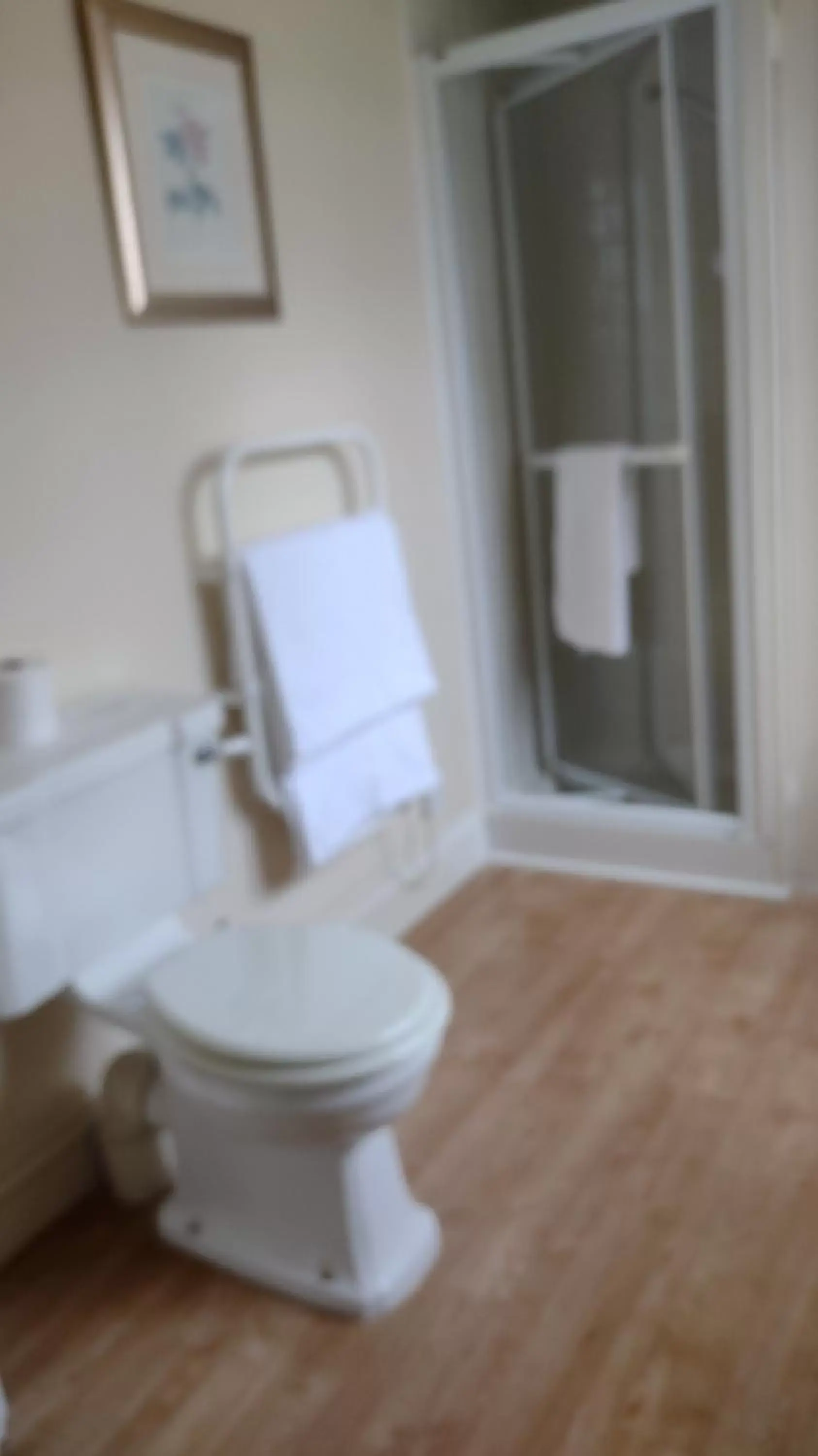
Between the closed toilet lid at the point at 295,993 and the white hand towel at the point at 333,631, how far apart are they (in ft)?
1.57

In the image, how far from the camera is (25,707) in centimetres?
172

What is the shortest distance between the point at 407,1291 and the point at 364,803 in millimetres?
934

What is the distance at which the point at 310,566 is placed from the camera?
228 cm

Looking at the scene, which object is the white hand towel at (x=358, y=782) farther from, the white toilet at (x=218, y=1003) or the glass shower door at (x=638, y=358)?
the glass shower door at (x=638, y=358)

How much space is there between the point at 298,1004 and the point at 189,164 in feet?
4.54

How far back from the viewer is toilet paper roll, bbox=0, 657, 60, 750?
1.71 metres

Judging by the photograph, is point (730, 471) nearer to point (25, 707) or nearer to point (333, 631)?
point (333, 631)

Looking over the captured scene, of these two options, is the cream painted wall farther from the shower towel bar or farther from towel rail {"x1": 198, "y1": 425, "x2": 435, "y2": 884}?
the shower towel bar

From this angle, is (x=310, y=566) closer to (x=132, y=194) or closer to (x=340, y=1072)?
(x=132, y=194)

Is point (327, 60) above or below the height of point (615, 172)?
above

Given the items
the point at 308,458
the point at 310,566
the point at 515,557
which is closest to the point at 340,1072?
the point at 310,566

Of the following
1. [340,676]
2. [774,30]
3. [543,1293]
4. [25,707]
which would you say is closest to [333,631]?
[340,676]

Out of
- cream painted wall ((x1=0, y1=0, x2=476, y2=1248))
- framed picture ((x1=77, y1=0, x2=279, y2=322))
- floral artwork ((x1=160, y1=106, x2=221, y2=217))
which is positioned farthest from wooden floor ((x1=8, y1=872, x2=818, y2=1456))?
floral artwork ((x1=160, y1=106, x2=221, y2=217))

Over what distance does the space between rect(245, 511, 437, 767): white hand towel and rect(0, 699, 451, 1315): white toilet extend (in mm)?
294
